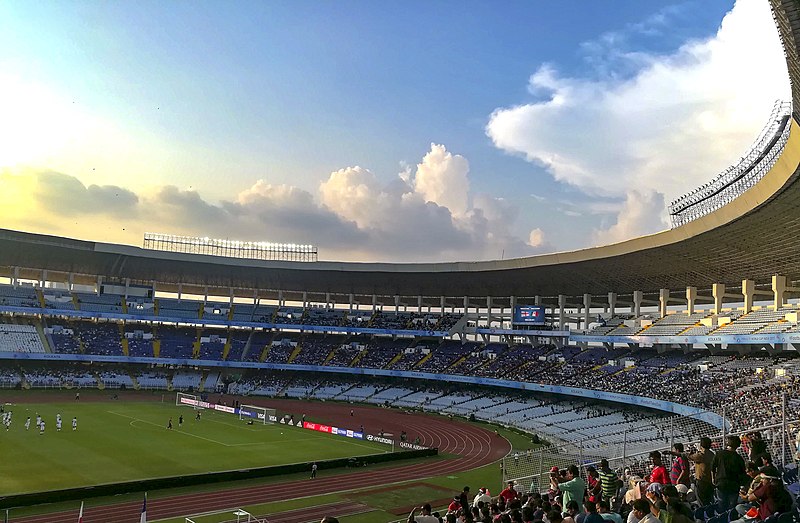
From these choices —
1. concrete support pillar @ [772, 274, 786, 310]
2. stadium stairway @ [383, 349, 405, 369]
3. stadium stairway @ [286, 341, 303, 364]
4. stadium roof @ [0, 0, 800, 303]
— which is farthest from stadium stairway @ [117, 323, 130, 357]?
concrete support pillar @ [772, 274, 786, 310]

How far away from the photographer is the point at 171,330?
80.9m

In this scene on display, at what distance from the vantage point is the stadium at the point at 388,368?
30.3m

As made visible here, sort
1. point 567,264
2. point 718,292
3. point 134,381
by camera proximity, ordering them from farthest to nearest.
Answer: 1. point 134,381
2. point 567,264
3. point 718,292

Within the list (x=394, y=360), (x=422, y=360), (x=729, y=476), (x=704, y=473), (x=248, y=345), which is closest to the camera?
(x=729, y=476)

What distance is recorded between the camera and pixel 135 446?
40688mm

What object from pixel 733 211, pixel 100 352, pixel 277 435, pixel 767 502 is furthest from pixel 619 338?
pixel 100 352

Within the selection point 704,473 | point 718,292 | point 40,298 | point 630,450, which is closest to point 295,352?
point 40,298

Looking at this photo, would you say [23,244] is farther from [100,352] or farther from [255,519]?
[255,519]

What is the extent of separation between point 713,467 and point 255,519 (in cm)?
2087

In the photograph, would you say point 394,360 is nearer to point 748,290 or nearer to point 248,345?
point 248,345

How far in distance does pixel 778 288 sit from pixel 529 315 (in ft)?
89.2

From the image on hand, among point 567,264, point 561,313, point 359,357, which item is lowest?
point 359,357

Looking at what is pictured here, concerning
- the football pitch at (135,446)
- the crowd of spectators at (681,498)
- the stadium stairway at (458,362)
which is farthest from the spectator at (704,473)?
the stadium stairway at (458,362)

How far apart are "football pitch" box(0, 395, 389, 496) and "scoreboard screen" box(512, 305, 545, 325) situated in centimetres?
2866
